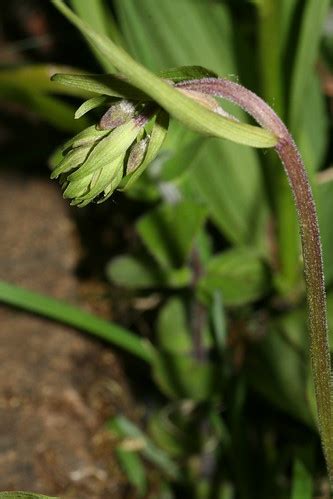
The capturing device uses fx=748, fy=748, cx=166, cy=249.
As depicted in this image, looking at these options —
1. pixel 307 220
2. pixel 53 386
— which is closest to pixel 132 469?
pixel 53 386

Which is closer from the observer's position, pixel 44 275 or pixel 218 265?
pixel 218 265

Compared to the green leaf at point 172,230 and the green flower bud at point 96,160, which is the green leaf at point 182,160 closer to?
the green leaf at point 172,230

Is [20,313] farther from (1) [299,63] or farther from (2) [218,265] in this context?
(1) [299,63]

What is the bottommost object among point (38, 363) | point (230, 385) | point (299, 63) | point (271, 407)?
point (271, 407)

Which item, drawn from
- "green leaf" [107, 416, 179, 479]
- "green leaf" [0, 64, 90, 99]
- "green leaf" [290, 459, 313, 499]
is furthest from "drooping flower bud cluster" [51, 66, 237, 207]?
"green leaf" [0, 64, 90, 99]

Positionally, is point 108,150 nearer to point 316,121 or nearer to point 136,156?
point 136,156

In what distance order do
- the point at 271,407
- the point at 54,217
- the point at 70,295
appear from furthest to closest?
the point at 54,217, the point at 70,295, the point at 271,407

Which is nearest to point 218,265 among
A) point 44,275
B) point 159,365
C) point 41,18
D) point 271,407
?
point 159,365
